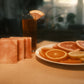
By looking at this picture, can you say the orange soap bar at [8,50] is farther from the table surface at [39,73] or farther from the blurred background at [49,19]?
the blurred background at [49,19]

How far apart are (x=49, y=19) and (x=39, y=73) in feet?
8.02

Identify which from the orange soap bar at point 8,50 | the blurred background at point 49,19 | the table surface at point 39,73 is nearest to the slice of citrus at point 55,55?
the table surface at point 39,73

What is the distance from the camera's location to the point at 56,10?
340 centimetres

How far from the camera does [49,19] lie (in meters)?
2.89

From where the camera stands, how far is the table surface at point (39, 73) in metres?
0.47

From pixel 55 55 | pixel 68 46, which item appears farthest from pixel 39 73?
pixel 68 46

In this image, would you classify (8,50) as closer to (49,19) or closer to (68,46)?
(68,46)

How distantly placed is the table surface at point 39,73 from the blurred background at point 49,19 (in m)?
0.39

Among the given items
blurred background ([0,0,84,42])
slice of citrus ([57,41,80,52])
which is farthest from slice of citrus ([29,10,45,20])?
slice of citrus ([57,41,80,52])

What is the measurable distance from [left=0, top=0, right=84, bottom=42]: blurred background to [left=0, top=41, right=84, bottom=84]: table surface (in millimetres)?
395

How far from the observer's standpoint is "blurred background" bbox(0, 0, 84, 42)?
1.48 metres

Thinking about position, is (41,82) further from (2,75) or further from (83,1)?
(83,1)

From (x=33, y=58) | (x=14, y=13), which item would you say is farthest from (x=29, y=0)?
(x=33, y=58)

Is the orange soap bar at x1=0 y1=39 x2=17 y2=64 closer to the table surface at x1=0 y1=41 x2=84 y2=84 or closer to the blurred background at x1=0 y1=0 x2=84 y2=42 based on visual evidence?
the table surface at x1=0 y1=41 x2=84 y2=84
